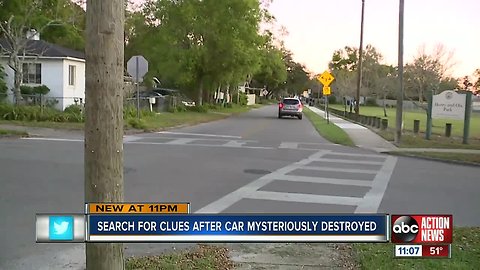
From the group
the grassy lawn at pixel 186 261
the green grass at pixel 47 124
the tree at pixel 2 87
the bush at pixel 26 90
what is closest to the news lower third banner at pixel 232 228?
the grassy lawn at pixel 186 261

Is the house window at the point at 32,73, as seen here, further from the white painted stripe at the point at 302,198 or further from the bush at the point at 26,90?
the white painted stripe at the point at 302,198

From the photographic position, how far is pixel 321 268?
488cm

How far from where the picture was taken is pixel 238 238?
3438 millimetres

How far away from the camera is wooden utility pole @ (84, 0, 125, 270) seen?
333 cm

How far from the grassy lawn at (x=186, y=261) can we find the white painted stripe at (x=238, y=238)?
136 cm

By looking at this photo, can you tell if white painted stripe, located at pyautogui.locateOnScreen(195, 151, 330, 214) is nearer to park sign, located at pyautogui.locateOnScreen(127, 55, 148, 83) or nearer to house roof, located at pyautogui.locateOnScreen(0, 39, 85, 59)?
park sign, located at pyautogui.locateOnScreen(127, 55, 148, 83)

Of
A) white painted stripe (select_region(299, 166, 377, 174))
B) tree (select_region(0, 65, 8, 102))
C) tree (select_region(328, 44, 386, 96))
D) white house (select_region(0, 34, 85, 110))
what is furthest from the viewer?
tree (select_region(328, 44, 386, 96))

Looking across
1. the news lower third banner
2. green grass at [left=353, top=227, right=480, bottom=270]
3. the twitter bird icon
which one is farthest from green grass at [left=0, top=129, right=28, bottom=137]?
the news lower third banner

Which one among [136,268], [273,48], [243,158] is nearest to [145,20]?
[273,48]

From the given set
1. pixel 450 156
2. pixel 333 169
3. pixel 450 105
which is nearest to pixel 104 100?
pixel 333 169

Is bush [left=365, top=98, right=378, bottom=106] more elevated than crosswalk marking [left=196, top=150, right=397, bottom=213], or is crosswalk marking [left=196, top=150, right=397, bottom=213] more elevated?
bush [left=365, top=98, right=378, bottom=106]

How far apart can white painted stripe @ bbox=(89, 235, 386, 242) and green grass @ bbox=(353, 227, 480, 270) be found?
1470mm

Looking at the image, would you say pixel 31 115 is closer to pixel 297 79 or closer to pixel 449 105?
pixel 449 105

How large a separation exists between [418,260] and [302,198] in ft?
12.1
